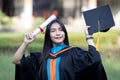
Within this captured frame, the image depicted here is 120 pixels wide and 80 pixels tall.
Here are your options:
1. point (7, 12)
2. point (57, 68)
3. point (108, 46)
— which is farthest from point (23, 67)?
point (7, 12)

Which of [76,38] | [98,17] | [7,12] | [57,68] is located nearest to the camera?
[57,68]

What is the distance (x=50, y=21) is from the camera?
4.89 meters

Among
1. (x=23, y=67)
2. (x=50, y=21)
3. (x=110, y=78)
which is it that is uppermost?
(x=50, y=21)

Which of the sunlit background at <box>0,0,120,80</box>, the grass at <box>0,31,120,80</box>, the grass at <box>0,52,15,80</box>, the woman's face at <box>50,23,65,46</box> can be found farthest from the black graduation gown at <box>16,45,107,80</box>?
the grass at <box>0,52,15,80</box>

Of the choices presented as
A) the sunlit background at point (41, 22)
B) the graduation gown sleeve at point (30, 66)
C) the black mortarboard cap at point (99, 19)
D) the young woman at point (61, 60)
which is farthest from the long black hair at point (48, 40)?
the sunlit background at point (41, 22)

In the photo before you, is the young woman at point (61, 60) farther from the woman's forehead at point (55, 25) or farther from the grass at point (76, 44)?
the grass at point (76, 44)

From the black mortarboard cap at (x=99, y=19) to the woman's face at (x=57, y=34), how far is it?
0.28m

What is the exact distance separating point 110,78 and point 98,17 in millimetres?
4498

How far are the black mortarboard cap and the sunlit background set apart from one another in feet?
1.84

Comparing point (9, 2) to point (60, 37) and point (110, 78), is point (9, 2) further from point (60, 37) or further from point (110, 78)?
point (60, 37)

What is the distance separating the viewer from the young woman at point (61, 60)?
480 cm

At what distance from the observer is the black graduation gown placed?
15.7 ft

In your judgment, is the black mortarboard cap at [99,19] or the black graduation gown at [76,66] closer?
the black graduation gown at [76,66]

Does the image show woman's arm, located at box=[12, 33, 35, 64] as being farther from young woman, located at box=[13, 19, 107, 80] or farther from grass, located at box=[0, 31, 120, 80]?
grass, located at box=[0, 31, 120, 80]
